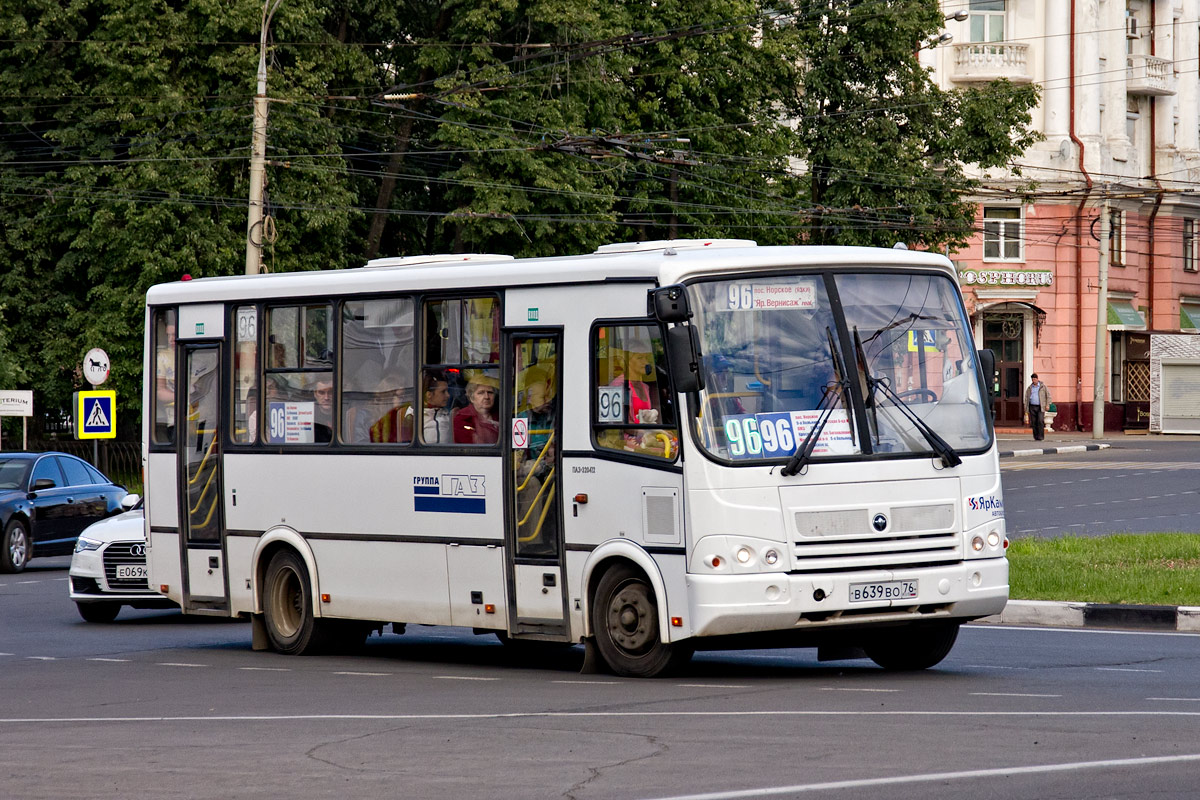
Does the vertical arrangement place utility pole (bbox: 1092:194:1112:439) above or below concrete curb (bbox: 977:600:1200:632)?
above

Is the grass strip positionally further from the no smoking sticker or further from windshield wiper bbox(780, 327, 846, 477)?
the no smoking sticker

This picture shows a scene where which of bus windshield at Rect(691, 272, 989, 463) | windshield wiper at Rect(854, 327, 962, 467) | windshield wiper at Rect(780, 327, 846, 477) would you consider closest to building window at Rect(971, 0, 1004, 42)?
bus windshield at Rect(691, 272, 989, 463)

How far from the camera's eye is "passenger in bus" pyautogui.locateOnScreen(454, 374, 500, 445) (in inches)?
510

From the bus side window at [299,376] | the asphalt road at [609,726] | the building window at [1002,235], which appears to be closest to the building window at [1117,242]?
the building window at [1002,235]

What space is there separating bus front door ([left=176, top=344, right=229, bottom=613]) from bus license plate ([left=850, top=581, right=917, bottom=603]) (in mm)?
5943

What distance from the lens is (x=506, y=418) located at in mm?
12812

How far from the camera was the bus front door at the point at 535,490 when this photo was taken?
12445mm

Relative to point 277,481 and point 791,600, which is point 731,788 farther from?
point 277,481

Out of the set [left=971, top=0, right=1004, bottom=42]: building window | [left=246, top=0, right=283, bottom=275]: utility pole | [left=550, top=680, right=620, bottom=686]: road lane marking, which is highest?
[left=971, top=0, right=1004, bottom=42]: building window

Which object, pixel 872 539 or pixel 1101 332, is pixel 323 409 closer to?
pixel 872 539

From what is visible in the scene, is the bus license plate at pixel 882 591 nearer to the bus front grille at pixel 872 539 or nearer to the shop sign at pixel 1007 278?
the bus front grille at pixel 872 539

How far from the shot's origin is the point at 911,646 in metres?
12.4

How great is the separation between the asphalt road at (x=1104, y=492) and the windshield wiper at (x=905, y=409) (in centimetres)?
1246

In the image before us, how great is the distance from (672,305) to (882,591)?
2132 mm
